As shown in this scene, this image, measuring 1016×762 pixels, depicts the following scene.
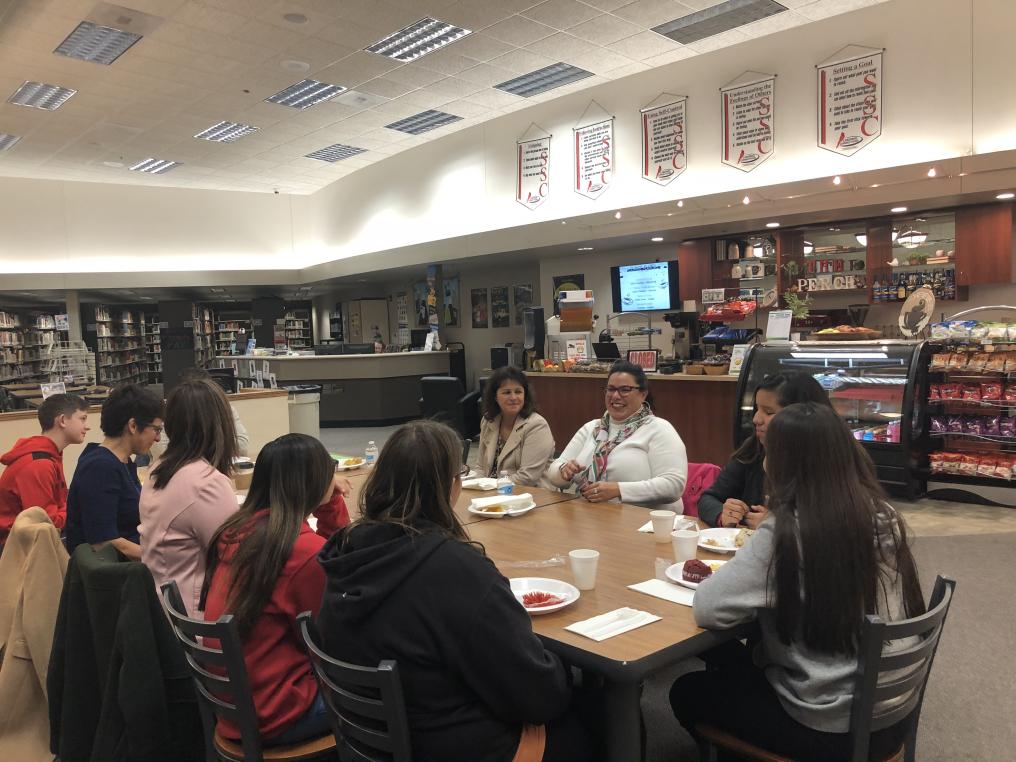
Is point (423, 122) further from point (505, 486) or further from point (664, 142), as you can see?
point (505, 486)

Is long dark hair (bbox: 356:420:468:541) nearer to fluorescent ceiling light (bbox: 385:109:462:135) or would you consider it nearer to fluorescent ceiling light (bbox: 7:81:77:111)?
fluorescent ceiling light (bbox: 7:81:77:111)

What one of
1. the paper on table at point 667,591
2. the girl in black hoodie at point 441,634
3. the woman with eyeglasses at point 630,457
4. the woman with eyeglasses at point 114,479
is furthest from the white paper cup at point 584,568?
the woman with eyeglasses at point 114,479

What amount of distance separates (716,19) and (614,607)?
630cm

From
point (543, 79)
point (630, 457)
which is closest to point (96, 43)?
point (543, 79)

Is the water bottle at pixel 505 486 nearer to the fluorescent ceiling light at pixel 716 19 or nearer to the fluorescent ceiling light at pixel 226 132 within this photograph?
the fluorescent ceiling light at pixel 716 19

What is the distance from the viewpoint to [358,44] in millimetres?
6734

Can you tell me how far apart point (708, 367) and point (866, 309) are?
185 centimetres

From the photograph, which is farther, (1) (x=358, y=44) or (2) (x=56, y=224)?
(2) (x=56, y=224)

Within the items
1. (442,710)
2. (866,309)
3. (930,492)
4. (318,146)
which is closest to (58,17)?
(318,146)

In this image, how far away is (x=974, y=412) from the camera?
5758 millimetres

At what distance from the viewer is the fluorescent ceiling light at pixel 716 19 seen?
6.36 meters

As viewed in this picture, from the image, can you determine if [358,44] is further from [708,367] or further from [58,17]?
[708,367]

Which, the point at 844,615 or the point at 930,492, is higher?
the point at 844,615

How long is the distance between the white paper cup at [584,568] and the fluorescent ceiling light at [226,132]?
29.0 feet
